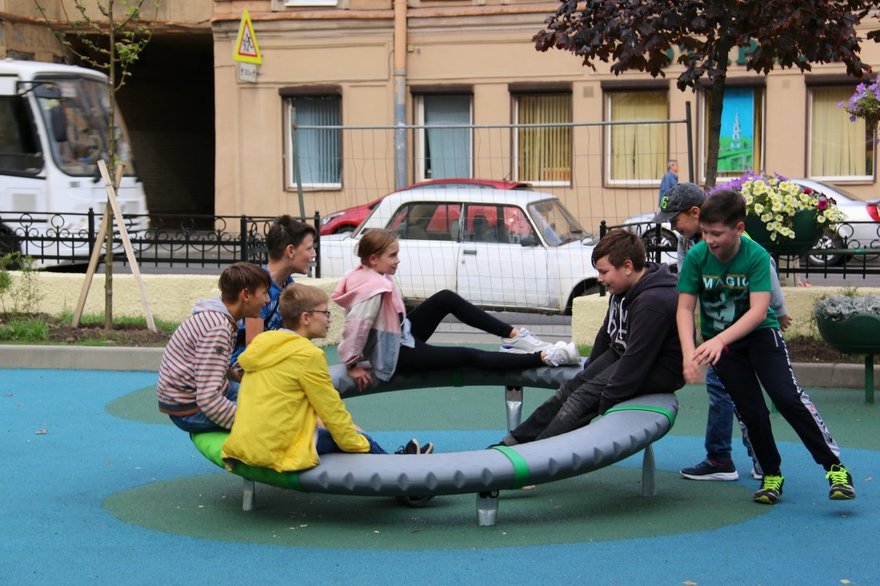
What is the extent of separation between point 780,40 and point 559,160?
19.6 feet

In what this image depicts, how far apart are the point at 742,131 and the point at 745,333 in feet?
66.3

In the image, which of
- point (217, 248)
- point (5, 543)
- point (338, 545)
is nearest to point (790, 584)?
point (338, 545)

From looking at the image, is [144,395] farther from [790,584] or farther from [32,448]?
[790,584]

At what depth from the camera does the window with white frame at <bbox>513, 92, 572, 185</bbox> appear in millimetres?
16047

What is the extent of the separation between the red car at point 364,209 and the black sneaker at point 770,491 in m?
8.67

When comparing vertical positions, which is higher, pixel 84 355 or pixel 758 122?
pixel 758 122

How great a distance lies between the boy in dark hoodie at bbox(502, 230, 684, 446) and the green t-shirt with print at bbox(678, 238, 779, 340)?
0.58ft

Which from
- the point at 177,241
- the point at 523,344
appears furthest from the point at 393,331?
the point at 177,241

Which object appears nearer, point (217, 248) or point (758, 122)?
point (217, 248)

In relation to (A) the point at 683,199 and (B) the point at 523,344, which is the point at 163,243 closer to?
(B) the point at 523,344

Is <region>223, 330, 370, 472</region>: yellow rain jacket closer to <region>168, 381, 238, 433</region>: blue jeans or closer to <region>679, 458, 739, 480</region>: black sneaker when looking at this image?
<region>168, 381, 238, 433</region>: blue jeans

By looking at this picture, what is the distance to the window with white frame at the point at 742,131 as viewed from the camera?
25.4 meters

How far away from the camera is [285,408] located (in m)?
5.83

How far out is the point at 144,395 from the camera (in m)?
9.84
